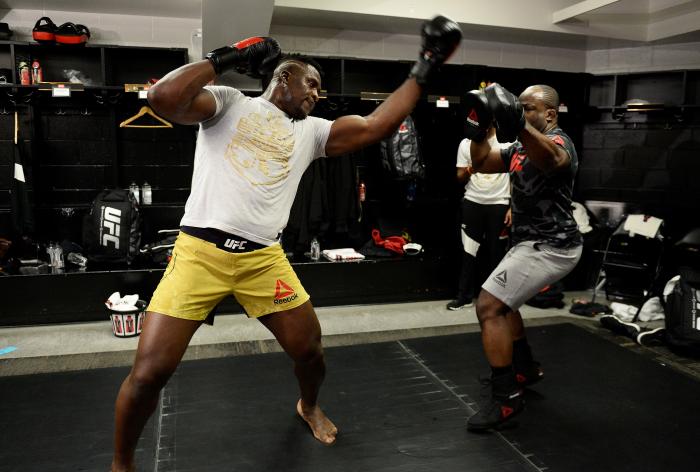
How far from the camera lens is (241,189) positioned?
197cm

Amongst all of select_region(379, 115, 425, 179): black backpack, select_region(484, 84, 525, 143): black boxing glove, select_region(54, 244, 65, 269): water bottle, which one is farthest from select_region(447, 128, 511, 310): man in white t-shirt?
select_region(54, 244, 65, 269): water bottle

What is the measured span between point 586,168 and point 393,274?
2.65 metres

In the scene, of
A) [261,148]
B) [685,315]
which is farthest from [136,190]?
[685,315]

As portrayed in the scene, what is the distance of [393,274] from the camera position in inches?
190

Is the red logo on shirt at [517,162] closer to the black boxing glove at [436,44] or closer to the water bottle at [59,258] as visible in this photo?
the black boxing glove at [436,44]

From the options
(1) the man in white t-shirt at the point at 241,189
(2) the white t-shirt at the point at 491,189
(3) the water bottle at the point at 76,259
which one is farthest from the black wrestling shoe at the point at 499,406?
(3) the water bottle at the point at 76,259

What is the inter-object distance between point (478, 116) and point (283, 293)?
3.79 ft

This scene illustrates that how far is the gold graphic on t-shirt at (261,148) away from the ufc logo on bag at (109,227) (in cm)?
282

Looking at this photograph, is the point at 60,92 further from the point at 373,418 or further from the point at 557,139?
the point at 557,139

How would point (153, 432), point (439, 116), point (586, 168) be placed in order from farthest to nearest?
point (586, 168) < point (439, 116) < point (153, 432)

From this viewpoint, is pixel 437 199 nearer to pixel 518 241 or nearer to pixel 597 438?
pixel 518 241

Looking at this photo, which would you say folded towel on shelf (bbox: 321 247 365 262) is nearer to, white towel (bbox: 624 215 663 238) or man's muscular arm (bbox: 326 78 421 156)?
white towel (bbox: 624 215 663 238)

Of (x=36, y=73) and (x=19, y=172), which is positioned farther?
(x=36, y=73)

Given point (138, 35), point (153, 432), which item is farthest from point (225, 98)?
point (138, 35)
